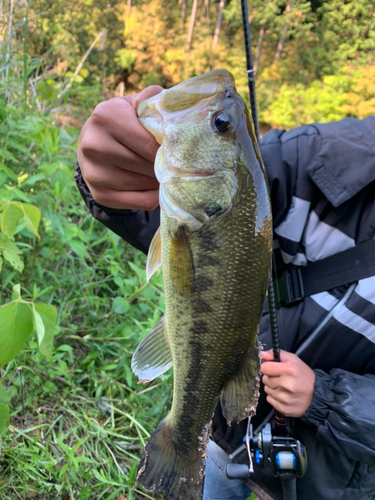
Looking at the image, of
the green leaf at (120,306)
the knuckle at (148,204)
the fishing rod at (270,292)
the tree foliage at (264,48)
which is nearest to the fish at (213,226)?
the knuckle at (148,204)

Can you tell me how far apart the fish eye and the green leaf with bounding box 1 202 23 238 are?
2.69 ft

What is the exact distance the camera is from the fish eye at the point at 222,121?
3.23ft

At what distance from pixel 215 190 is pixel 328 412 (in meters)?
1.09

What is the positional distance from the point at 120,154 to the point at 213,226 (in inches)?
13.2

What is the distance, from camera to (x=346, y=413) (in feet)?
4.73

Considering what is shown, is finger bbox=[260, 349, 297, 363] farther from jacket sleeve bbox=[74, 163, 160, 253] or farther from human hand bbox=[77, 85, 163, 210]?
human hand bbox=[77, 85, 163, 210]

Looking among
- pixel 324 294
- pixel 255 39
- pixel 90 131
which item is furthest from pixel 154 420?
pixel 255 39

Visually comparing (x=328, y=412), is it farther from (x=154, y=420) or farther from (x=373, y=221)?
(x=154, y=420)

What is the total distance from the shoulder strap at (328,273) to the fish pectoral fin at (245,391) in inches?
22.0

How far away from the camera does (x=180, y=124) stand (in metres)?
0.98

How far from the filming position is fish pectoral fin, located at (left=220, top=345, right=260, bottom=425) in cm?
113

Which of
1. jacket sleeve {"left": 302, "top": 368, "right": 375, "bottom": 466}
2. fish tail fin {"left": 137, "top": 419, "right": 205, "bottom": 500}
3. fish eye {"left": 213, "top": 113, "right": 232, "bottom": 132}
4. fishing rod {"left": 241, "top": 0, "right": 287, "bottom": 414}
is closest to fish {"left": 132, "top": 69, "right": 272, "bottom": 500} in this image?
fish eye {"left": 213, "top": 113, "right": 232, "bottom": 132}

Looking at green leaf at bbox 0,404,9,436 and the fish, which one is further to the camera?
green leaf at bbox 0,404,9,436

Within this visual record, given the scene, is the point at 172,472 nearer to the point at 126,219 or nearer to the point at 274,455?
the point at 274,455
